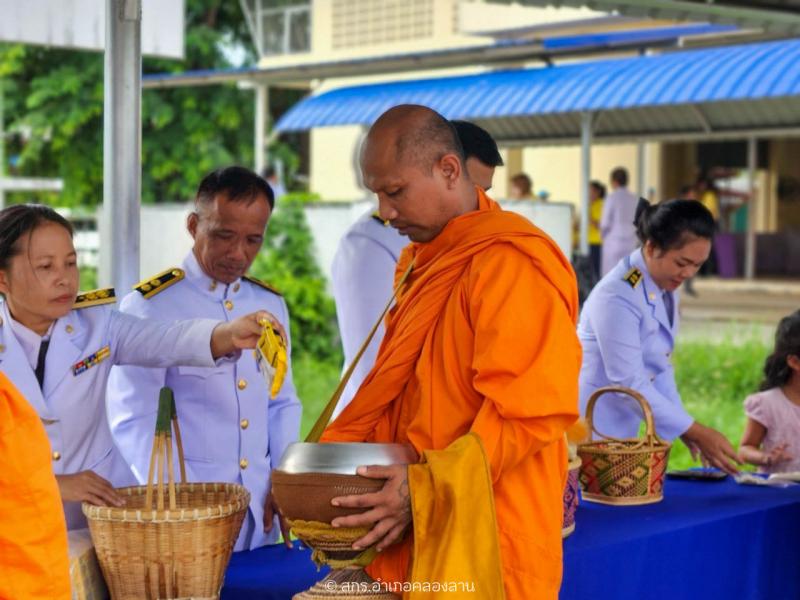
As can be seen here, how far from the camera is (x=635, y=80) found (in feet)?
42.7

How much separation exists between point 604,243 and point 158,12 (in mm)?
10540

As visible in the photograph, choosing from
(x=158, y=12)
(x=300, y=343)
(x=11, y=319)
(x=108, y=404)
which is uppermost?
(x=158, y=12)

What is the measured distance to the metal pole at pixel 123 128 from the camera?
4195mm

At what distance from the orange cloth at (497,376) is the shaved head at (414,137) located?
15 cm

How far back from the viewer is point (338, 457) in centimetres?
257

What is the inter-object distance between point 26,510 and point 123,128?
2297 mm

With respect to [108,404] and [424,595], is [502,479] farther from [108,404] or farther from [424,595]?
[108,404]

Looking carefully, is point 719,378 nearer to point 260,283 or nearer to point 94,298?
point 260,283

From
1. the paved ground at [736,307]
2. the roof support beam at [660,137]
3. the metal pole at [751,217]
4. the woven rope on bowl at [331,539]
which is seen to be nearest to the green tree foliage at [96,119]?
the roof support beam at [660,137]

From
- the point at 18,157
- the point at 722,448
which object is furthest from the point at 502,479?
the point at 18,157

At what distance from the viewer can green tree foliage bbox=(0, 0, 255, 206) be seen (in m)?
22.1

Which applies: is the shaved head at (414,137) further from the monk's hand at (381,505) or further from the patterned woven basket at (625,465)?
the patterned woven basket at (625,465)

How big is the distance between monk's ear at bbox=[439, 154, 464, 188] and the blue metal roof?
9.04 meters

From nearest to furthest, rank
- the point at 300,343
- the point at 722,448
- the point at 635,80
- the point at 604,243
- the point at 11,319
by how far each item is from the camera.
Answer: the point at 11,319, the point at 722,448, the point at 300,343, the point at 635,80, the point at 604,243
